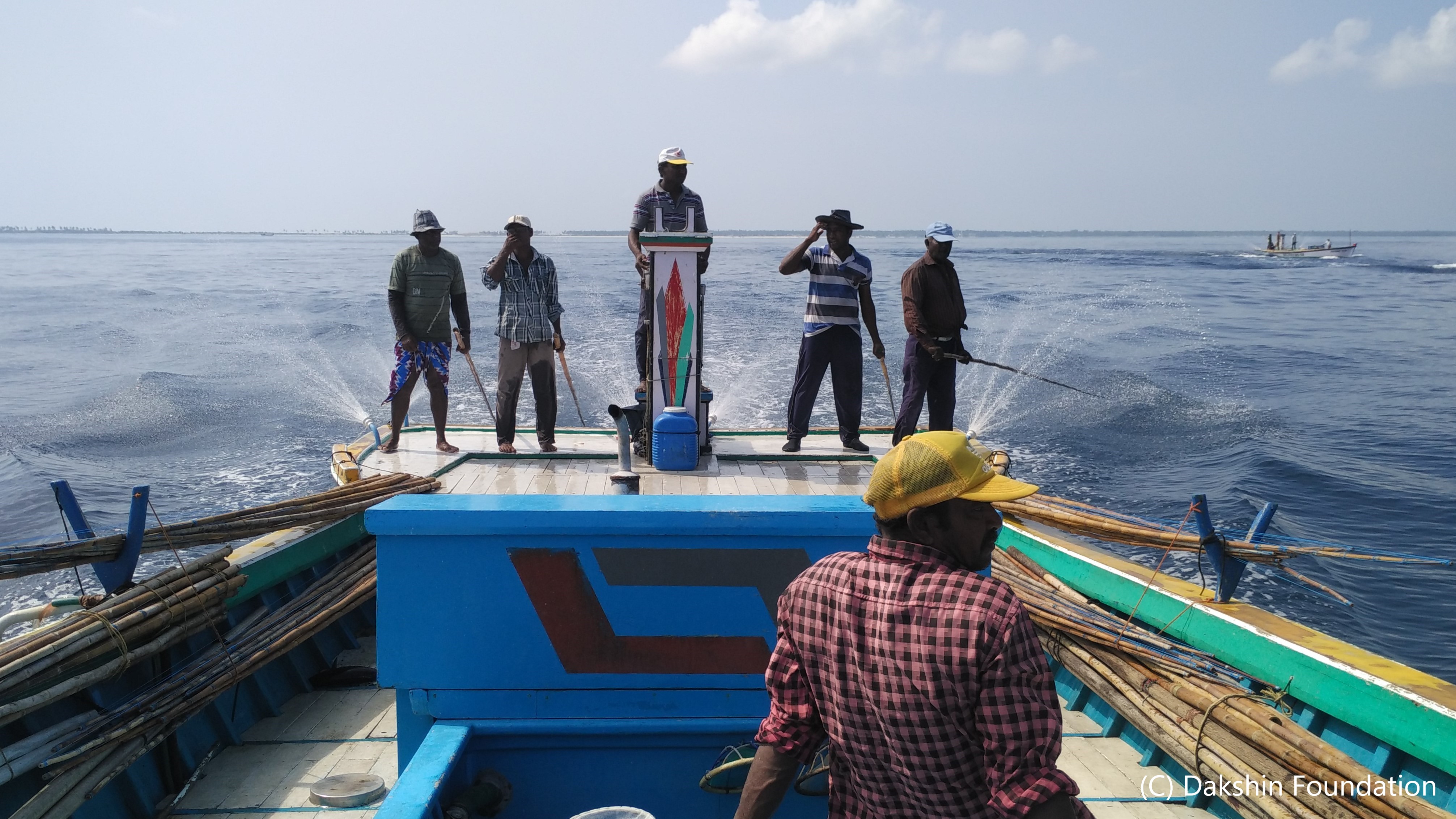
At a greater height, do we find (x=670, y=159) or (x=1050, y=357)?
(x=670, y=159)

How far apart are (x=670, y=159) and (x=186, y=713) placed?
4940 millimetres

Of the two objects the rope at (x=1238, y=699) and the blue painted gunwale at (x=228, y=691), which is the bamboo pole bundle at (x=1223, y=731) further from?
the blue painted gunwale at (x=228, y=691)

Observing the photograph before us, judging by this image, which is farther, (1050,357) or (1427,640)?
(1050,357)

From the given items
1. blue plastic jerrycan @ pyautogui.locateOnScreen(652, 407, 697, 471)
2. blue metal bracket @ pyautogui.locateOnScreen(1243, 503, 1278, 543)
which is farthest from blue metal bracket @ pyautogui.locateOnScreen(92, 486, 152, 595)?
blue metal bracket @ pyautogui.locateOnScreen(1243, 503, 1278, 543)

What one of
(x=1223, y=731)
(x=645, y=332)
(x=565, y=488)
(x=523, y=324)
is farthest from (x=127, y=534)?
(x=1223, y=731)

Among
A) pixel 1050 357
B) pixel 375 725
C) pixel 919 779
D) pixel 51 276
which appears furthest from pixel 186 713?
pixel 51 276

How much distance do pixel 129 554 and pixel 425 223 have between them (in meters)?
3.57

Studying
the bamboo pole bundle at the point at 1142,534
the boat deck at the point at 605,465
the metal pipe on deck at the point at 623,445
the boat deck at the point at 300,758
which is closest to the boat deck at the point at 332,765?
the boat deck at the point at 300,758

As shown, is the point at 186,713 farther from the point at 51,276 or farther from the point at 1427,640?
the point at 51,276

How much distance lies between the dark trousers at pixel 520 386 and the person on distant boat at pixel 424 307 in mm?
412

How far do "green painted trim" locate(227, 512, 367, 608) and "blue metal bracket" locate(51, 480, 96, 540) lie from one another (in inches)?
31.2

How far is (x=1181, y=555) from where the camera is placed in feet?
29.0

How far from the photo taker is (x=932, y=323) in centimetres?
703

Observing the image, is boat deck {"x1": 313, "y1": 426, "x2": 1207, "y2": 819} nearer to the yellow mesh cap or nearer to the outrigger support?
the outrigger support
